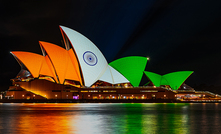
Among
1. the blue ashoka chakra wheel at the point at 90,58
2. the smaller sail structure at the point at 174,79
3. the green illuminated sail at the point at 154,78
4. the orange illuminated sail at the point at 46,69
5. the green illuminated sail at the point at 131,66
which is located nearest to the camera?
the blue ashoka chakra wheel at the point at 90,58

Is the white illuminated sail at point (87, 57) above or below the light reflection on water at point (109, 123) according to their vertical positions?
above

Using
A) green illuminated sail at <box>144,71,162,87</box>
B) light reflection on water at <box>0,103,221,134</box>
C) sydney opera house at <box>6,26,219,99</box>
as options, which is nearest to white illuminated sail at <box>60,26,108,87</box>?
sydney opera house at <box>6,26,219,99</box>

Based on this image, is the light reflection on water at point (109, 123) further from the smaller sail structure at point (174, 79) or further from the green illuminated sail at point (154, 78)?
the smaller sail structure at point (174, 79)

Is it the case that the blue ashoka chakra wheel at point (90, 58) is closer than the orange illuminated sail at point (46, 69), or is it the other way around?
the blue ashoka chakra wheel at point (90, 58)

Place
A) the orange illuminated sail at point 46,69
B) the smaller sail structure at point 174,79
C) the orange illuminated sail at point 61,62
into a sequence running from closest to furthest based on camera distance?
1. the orange illuminated sail at point 61,62
2. the orange illuminated sail at point 46,69
3. the smaller sail structure at point 174,79

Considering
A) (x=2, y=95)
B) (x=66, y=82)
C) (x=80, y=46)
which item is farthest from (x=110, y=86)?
(x=2, y=95)

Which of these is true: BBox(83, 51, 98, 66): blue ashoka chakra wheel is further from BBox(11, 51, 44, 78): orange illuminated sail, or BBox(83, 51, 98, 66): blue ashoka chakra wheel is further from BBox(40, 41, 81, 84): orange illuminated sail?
BBox(11, 51, 44, 78): orange illuminated sail

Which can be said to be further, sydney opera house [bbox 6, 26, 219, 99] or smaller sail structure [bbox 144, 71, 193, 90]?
smaller sail structure [bbox 144, 71, 193, 90]

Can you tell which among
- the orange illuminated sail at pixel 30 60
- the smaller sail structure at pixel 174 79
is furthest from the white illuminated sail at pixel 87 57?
the smaller sail structure at pixel 174 79

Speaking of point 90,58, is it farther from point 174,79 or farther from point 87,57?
point 174,79
